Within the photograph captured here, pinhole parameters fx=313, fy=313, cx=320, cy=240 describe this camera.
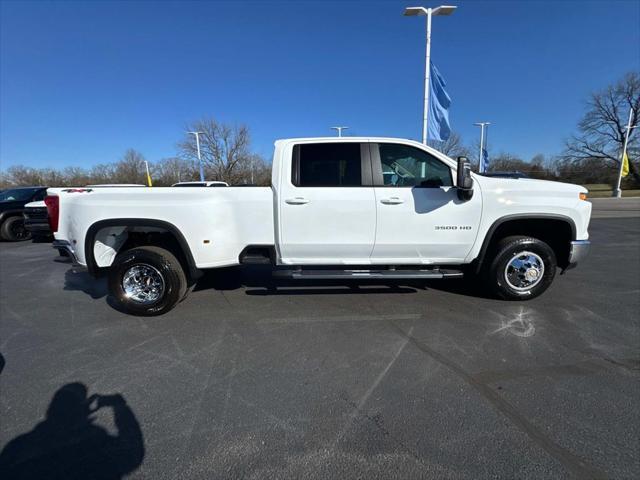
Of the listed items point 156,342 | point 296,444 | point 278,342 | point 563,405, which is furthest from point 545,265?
point 156,342

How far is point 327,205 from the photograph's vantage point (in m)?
3.86

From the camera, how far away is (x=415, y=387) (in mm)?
2590

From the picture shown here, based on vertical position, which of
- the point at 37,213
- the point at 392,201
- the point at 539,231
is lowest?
the point at 539,231

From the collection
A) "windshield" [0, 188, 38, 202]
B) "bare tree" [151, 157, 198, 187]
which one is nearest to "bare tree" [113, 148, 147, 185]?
"bare tree" [151, 157, 198, 187]

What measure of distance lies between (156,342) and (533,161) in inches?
2903

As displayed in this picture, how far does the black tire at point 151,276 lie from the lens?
388cm

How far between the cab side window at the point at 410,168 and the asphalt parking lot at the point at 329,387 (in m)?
1.65

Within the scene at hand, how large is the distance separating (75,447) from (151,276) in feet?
7.35

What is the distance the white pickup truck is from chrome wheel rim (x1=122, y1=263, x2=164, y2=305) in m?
0.01

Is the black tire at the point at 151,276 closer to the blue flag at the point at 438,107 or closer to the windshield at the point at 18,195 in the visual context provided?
the windshield at the point at 18,195

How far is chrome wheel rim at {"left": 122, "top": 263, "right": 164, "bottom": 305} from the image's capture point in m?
3.97

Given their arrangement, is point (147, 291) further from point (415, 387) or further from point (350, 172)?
point (415, 387)

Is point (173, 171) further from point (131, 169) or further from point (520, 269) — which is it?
point (520, 269)

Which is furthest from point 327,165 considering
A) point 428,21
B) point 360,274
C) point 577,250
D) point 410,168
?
point 428,21
